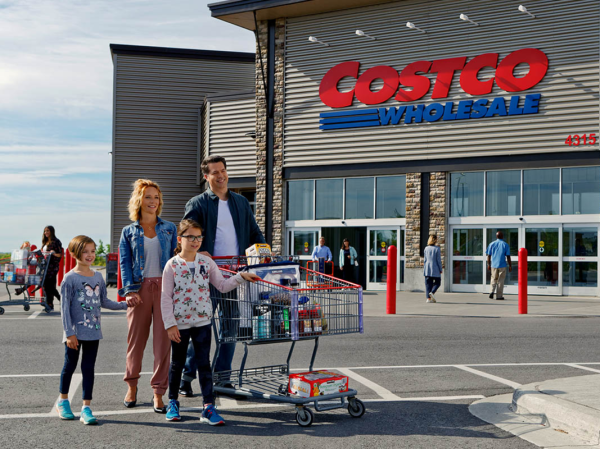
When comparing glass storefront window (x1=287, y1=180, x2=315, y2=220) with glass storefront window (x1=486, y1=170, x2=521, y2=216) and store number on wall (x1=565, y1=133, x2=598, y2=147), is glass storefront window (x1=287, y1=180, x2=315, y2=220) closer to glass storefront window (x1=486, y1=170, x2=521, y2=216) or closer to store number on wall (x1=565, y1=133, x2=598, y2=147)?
glass storefront window (x1=486, y1=170, x2=521, y2=216)

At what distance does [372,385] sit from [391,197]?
16889mm

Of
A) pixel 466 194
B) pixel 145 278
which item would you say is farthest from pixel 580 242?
pixel 145 278

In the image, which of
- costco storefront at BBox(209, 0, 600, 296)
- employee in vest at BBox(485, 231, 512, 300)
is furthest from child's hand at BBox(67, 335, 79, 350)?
costco storefront at BBox(209, 0, 600, 296)

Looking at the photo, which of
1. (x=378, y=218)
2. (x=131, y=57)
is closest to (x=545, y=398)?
(x=378, y=218)

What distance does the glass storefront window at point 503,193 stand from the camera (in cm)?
2181

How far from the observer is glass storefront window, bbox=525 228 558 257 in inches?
830

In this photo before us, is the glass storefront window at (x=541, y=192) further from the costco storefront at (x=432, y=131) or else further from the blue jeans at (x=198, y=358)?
the blue jeans at (x=198, y=358)

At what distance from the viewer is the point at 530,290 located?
2144 cm

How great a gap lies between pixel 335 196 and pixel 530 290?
734 cm

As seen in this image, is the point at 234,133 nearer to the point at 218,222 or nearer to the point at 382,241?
the point at 382,241

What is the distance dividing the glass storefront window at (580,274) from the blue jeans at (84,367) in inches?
694

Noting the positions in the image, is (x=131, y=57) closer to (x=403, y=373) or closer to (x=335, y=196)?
(x=335, y=196)

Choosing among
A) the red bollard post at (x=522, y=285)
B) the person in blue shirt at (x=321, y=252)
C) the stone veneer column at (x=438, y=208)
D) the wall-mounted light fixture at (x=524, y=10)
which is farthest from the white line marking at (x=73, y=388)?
the wall-mounted light fixture at (x=524, y=10)

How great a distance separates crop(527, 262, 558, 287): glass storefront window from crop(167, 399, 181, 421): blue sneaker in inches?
683
